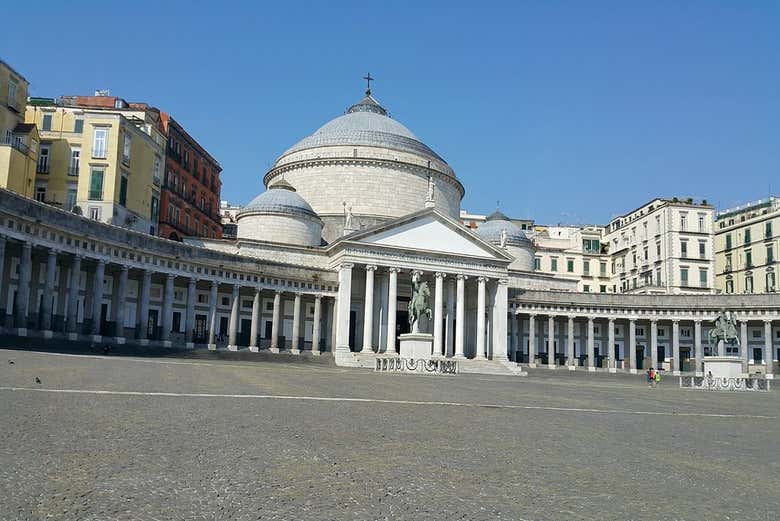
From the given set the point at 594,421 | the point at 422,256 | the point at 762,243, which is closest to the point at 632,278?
the point at 762,243

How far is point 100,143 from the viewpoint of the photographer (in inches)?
2147

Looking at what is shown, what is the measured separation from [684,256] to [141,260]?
194 ft

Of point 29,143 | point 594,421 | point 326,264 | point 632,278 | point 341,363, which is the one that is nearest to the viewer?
point 594,421

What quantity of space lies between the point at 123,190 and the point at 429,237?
2489 cm

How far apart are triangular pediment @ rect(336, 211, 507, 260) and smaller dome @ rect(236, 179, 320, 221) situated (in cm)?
954

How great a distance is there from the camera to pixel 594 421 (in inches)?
576

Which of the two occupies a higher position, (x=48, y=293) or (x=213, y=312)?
(x=48, y=293)

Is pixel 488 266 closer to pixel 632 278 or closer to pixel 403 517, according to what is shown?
pixel 632 278

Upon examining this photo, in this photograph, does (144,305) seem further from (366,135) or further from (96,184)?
(366,135)

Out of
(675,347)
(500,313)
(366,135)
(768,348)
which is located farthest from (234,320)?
(768,348)

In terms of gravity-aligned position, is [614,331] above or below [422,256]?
below

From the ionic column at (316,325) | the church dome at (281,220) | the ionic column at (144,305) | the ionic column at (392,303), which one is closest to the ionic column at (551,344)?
the ionic column at (392,303)

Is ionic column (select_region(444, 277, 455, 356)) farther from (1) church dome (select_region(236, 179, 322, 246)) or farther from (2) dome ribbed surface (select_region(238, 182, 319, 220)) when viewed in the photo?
(2) dome ribbed surface (select_region(238, 182, 319, 220))

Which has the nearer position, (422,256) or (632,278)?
(422,256)
